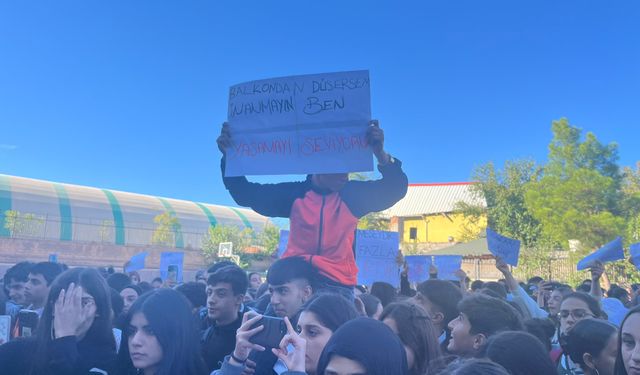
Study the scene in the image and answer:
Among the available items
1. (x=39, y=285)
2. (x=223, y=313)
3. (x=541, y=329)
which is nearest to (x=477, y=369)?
(x=541, y=329)

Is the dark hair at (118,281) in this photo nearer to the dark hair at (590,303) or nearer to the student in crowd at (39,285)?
the student in crowd at (39,285)

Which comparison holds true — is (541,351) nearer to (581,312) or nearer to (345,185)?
(345,185)

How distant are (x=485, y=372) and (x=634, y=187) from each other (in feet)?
124

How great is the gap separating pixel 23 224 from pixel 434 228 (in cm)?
2938

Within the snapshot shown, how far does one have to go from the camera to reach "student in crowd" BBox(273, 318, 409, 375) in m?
2.18

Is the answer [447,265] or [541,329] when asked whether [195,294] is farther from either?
[447,265]

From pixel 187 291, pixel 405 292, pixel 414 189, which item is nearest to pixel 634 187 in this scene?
pixel 414 189

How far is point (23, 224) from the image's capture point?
2955 centimetres

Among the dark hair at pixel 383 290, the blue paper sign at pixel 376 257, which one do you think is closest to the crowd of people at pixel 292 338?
the blue paper sign at pixel 376 257

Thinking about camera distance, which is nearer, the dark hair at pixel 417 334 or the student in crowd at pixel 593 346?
the dark hair at pixel 417 334

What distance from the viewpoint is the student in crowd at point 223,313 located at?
150 inches

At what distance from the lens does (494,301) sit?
12.0 feet

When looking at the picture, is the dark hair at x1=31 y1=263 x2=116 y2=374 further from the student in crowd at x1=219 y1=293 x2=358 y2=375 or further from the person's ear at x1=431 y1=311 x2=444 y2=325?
the person's ear at x1=431 y1=311 x2=444 y2=325

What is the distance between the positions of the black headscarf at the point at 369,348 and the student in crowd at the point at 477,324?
1362mm
